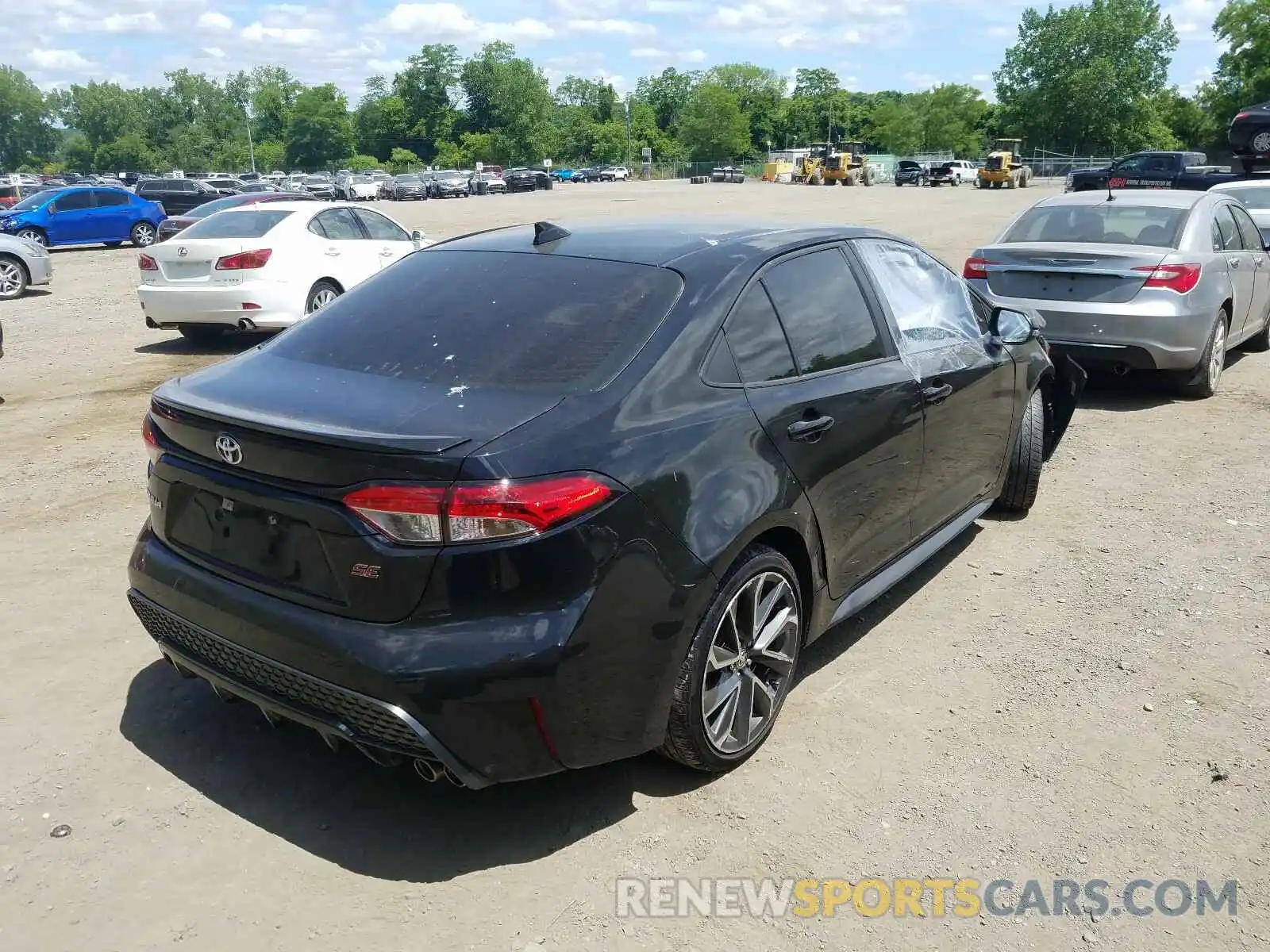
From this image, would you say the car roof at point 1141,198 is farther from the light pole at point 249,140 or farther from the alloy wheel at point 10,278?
the light pole at point 249,140

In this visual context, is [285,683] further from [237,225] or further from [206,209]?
[206,209]

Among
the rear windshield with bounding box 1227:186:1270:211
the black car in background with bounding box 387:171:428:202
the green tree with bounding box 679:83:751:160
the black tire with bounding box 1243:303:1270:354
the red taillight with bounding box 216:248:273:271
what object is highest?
the green tree with bounding box 679:83:751:160

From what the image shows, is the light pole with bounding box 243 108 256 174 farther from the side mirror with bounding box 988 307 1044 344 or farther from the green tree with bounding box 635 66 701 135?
the side mirror with bounding box 988 307 1044 344

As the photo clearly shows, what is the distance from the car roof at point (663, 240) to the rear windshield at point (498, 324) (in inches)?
3.5

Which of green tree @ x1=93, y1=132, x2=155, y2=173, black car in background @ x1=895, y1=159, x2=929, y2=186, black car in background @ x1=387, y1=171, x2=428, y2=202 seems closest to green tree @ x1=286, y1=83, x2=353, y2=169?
green tree @ x1=93, y1=132, x2=155, y2=173

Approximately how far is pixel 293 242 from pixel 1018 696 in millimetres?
9222

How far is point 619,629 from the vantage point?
2898 millimetres

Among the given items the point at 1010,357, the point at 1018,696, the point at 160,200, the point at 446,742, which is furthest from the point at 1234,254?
the point at 160,200

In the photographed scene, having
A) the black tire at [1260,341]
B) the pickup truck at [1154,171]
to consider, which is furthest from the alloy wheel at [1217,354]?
the pickup truck at [1154,171]

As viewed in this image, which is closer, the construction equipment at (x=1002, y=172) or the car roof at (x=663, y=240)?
the car roof at (x=663, y=240)

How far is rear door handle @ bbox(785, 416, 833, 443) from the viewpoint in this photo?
3.54 meters

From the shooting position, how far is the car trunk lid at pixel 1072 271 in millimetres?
8078

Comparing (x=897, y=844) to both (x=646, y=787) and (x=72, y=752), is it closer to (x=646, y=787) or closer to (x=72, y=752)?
(x=646, y=787)

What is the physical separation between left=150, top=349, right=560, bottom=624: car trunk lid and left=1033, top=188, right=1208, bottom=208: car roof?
7400 millimetres
